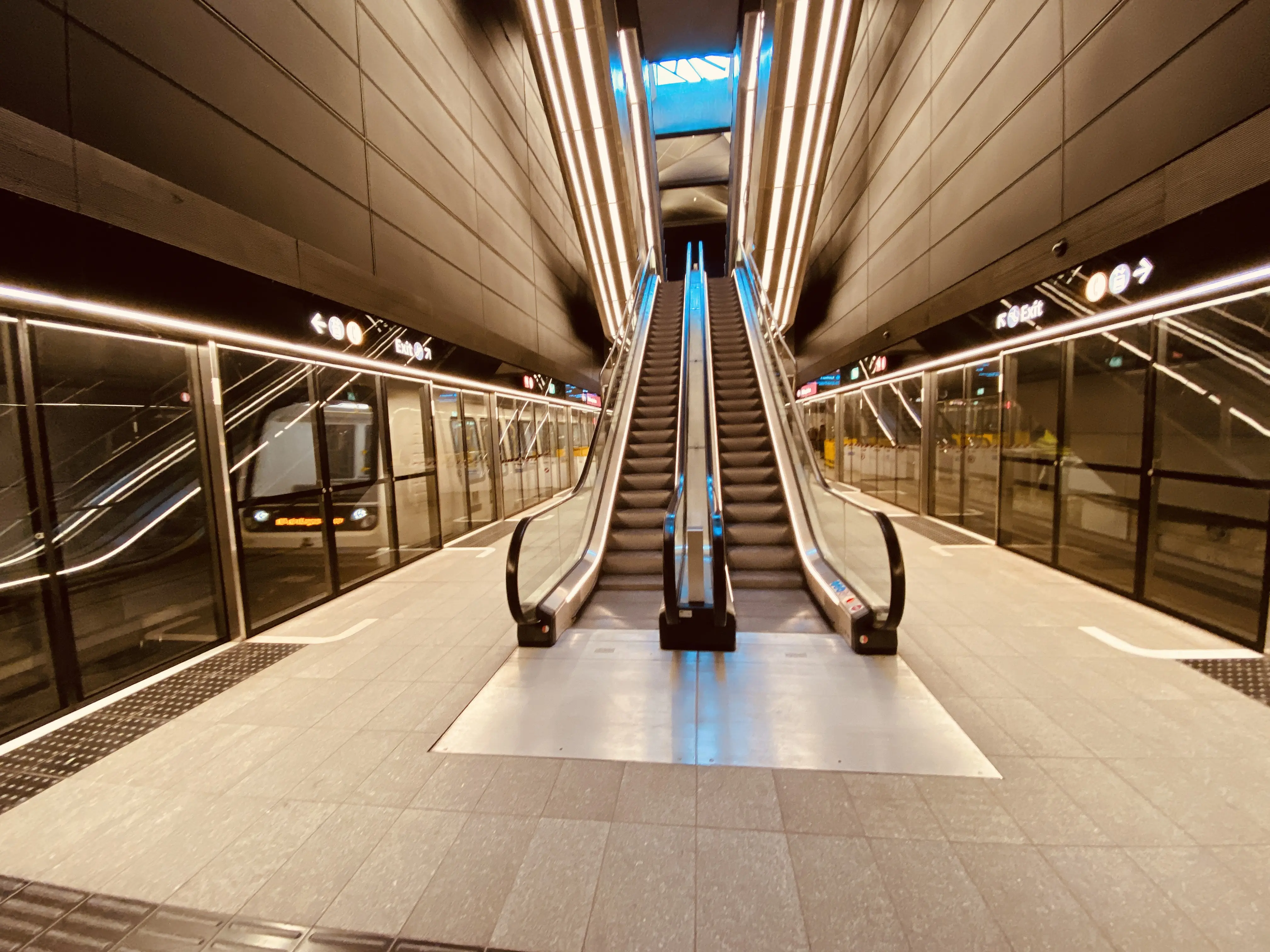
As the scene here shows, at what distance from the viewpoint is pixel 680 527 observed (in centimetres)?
393

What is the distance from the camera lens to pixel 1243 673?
295 centimetres

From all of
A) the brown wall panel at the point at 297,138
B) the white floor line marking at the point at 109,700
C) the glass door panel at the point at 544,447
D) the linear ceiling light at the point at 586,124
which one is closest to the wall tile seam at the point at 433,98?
the brown wall panel at the point at 297,138

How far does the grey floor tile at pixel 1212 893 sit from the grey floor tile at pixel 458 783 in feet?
8.10

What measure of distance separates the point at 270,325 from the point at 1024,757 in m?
5.62

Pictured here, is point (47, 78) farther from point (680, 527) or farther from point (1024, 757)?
point (1024, 757)

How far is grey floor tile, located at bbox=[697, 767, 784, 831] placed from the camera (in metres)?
1.90

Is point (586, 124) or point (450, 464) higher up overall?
point (586, 124)

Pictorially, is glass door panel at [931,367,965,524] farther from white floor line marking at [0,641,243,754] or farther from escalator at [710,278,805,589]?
white floor line marking at [0,641,243,754]

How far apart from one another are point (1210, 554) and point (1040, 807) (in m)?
5.26

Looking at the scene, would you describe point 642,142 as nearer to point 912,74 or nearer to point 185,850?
point 912,74

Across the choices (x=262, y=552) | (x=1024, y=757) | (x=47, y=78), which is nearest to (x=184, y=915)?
(x=1024, y=757)

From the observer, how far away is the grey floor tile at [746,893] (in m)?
1.44

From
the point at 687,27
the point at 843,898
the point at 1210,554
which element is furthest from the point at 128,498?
the point at 687,27

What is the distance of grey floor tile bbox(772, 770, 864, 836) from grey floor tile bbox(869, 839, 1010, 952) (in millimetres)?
127
